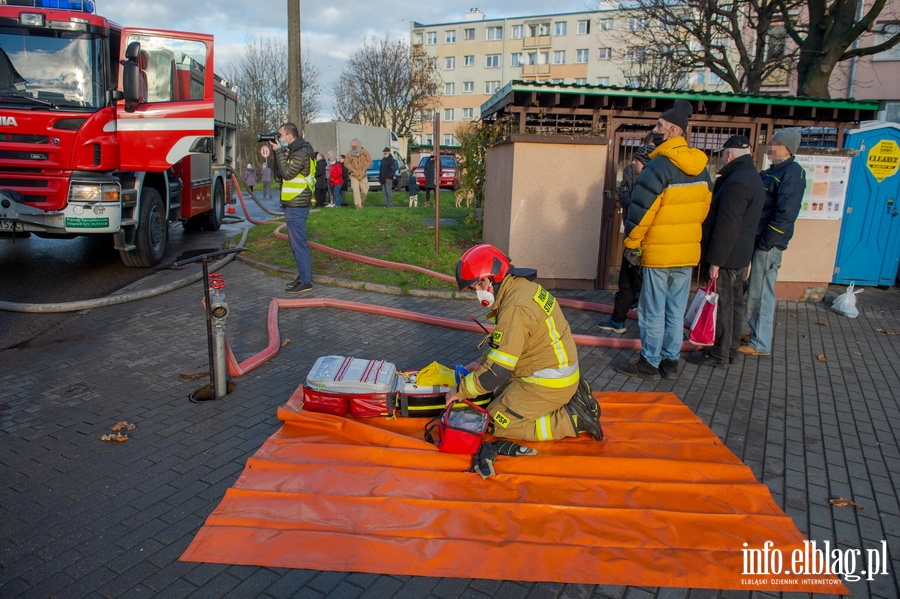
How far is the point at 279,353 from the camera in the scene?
600 cm

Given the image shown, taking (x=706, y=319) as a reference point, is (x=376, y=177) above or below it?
above

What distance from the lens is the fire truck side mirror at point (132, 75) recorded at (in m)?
7.98

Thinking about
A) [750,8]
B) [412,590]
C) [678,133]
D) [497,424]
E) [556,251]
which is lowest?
[412,590]

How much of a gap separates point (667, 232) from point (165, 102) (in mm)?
7451

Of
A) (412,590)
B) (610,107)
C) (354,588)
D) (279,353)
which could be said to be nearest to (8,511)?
(354,588)

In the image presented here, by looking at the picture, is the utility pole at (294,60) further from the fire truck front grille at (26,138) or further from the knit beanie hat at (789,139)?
the knit beanie hat at (789,139)

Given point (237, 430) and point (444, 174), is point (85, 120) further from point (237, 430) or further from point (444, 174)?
point (444, 174)

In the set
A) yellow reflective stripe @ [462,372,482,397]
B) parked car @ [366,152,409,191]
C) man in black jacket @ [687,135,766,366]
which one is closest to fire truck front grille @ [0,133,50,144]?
yellow reflective stripe @ [462,372,482,397]

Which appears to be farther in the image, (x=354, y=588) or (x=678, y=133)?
(x=678, y=133)

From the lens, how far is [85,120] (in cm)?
789

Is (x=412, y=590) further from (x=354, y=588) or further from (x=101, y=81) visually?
(x=101, y=81)

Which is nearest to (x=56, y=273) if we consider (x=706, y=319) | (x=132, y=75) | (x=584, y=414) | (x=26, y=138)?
(x=26, y=138)

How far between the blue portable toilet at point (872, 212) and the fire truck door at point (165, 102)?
1019cm

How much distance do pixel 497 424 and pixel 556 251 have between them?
16.4 feet
